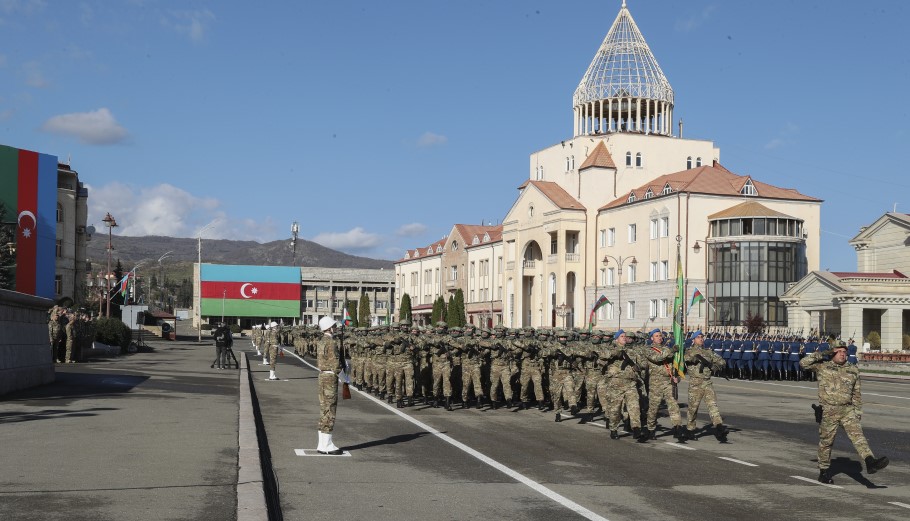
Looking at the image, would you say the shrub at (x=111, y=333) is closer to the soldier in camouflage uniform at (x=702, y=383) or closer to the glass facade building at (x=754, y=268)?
the soldier in camouflage uniform at (x=702, y=383)

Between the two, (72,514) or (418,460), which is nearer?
(72,514)

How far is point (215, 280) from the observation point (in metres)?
139

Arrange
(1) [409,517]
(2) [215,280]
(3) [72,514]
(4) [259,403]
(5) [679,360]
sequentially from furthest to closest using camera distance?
1. (2) [215,280]
2. (4) [259,403]
3. (5) [679,360]
4. (1) [409,517]
5. (3) [72,514]

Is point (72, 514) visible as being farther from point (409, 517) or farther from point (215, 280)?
point (215, 280)

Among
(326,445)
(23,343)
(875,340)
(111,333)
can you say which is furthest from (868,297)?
(326,445)

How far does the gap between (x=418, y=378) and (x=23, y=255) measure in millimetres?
61692

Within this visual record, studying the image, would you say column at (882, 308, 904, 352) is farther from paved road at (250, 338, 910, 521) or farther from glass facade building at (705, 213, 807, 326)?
paved road at (250, 338, 910, 521)

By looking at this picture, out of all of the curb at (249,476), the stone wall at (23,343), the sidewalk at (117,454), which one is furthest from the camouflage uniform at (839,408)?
the stone wall at (23,343)

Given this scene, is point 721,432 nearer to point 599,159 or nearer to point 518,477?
point 518,477

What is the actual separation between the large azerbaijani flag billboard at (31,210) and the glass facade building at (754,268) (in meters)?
49.3

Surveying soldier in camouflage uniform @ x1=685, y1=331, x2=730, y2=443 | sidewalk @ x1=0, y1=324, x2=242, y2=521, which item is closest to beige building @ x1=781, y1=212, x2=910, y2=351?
soldier in camouflage uniform @ x1=685, y1=331, x2=730, y2=443

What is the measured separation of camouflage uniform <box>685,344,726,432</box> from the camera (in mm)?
16188

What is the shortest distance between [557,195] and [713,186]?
16416mm

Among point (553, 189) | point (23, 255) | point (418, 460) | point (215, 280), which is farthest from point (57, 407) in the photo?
point (215, 280)
